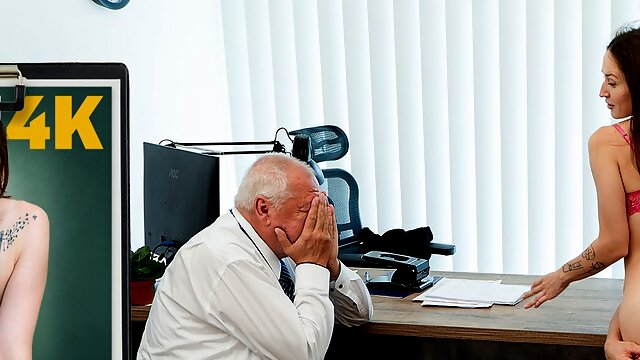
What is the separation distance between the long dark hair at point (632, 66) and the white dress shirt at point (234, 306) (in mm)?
789

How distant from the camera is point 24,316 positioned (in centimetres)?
103

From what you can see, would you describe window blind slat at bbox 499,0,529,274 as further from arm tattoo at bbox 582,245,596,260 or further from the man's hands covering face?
the man's hands covering face

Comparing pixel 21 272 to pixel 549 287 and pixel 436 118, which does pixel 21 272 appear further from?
pixel 436 118

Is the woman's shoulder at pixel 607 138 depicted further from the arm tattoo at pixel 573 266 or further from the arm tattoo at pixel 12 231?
the arm tattoo at pixel 12 231

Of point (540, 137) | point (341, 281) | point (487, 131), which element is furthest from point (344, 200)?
point (341, 281)

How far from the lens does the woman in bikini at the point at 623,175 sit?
6.45 ft

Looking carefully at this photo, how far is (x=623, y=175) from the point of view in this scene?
6.53ft

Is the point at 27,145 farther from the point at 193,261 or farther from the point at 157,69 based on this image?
the point at 157,69

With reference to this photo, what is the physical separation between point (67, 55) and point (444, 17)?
1.80m

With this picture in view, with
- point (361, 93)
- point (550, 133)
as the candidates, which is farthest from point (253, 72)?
point (550, 133)

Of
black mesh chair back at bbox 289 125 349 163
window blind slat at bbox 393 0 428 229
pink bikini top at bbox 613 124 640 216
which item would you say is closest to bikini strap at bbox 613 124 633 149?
pink bikini top at bbox 613 124 640 216

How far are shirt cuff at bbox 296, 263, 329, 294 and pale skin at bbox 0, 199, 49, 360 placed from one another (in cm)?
107

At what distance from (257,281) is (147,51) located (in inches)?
92.6

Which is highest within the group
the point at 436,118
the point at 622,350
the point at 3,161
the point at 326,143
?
the point at 436,118
